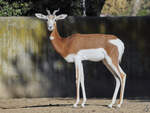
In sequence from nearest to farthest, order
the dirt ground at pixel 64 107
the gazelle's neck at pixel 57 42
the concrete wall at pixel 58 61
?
the dirt ground at pixel 64 107
the gazelle's neck at pixel 57 42
the concrete wall at pixel 58 61

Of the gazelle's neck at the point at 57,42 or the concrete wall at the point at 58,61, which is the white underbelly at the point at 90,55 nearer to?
the gazelle's neck at the point at 57,42

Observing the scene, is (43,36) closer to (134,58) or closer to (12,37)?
(12,37)

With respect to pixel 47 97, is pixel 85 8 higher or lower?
higher

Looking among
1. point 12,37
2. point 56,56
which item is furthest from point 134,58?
point 12,37

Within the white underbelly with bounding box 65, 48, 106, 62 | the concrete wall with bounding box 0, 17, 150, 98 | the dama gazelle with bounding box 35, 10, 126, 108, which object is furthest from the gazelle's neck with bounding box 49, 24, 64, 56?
the concrete wall with bounding box 0, 17, 150, 98

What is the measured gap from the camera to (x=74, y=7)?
74.4 ft

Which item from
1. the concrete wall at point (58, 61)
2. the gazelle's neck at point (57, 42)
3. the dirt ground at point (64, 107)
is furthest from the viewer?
the concrete wall at point (58, 61)

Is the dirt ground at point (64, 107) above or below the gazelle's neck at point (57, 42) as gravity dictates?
below

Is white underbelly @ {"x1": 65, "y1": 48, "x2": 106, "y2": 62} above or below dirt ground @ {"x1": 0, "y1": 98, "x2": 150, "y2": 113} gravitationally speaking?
above

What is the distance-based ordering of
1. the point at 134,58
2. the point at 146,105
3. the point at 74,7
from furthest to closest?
the point at 74,7 < the point at 134,58 < the point at 146,105

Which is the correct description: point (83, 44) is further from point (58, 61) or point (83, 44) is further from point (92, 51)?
point (58, 61)

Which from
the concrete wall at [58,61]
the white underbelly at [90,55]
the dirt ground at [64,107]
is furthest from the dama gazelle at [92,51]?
the concrete wall at [58,61]

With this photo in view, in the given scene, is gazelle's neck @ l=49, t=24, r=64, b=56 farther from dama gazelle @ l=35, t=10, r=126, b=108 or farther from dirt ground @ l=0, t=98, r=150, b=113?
dirt ground @ l=0, t=98, r=150, b=113

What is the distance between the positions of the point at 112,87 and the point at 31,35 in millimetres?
2818
